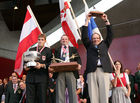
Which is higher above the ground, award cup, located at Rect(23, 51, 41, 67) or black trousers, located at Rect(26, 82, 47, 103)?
award cup, located at Rect(23, 51, 41, 67)

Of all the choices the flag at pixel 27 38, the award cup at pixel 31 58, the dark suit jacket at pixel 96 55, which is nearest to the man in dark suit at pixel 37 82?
the award cup at pixel 31 58

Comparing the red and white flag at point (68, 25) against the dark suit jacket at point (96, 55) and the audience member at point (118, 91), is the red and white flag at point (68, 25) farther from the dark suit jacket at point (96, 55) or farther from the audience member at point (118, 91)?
the dark suit jacket at point (96, 55)

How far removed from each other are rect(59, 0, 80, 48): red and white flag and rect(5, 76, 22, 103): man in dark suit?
5.96 feet

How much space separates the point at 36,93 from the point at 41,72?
0.36 meters

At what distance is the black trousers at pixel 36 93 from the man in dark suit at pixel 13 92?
1.94 metres

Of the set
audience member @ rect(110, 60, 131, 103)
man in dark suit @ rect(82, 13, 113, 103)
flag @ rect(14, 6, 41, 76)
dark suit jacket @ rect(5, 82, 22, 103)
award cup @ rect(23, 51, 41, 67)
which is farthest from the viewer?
dark suit jacket @ rect(5, 82, 22, 103)

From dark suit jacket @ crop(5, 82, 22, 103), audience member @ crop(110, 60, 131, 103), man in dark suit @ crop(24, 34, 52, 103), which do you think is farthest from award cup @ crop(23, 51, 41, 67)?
dark suit jacket @ crop(5, 82, 22, 103)

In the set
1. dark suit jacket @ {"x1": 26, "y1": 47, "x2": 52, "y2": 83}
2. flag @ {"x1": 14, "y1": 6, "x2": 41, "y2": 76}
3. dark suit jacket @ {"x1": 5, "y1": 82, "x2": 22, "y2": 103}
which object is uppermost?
flag @ {"x1": 14, "y1": 6, "x2": 41, "y2": 76}

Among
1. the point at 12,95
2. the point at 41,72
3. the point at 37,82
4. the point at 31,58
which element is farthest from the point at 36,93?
the point at 12,95

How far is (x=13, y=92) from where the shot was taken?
6145 millimetres

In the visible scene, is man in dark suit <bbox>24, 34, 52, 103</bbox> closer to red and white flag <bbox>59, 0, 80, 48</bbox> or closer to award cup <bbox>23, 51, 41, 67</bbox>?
award cup <bbox>23, 51, 41, 67</bbox>

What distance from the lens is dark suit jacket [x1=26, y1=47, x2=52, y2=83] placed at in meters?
4.13

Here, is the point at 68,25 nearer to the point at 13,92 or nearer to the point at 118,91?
the point at 118,91

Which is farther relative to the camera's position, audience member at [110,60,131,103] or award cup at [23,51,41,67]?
audience member at [110,60,131,103]
